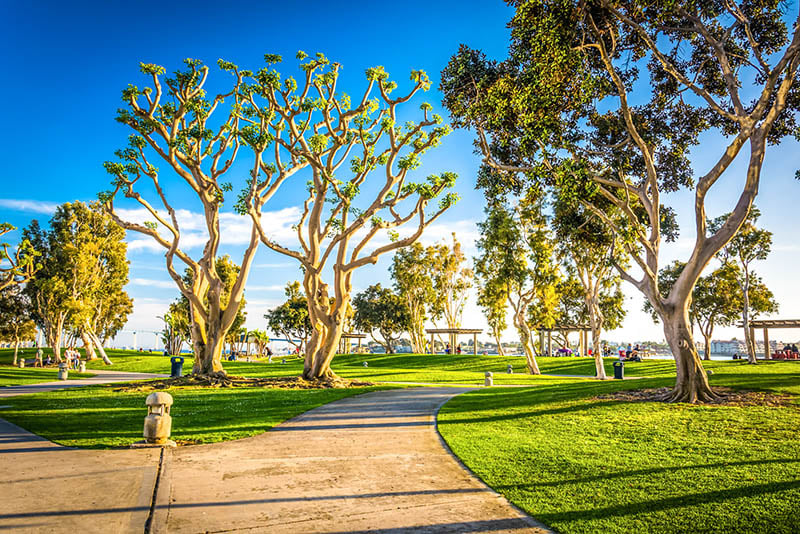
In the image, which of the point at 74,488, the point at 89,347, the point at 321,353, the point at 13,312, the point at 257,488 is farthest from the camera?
the point at 13,312

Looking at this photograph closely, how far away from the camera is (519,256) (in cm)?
3172

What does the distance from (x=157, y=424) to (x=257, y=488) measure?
3.59m

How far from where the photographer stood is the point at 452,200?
2219 cm

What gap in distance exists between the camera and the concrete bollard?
8.84 metres

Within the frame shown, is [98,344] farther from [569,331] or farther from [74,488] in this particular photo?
[569,331]

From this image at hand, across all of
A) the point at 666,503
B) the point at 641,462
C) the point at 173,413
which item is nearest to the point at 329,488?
the point at 666,503

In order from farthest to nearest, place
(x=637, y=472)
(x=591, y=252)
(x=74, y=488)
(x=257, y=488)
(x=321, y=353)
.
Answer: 1. (x=591, y=252)
2. (x=321, y=353)
3. (x=637, y=472)
4. (x=257, y=488)
5. (x=74, y=488)

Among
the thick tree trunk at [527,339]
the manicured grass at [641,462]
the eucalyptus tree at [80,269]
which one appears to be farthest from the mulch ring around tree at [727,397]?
the eucalyptus tree at [80,269]

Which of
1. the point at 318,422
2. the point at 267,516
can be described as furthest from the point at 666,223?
the point at 267,516

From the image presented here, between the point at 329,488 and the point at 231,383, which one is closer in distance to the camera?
the point at 329,488

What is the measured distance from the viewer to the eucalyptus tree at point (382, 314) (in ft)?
220

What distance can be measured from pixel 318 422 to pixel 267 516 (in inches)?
258

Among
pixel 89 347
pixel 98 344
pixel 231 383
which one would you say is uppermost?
pixel 98 344

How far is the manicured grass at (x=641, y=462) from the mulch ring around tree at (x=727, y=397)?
0.58 m
